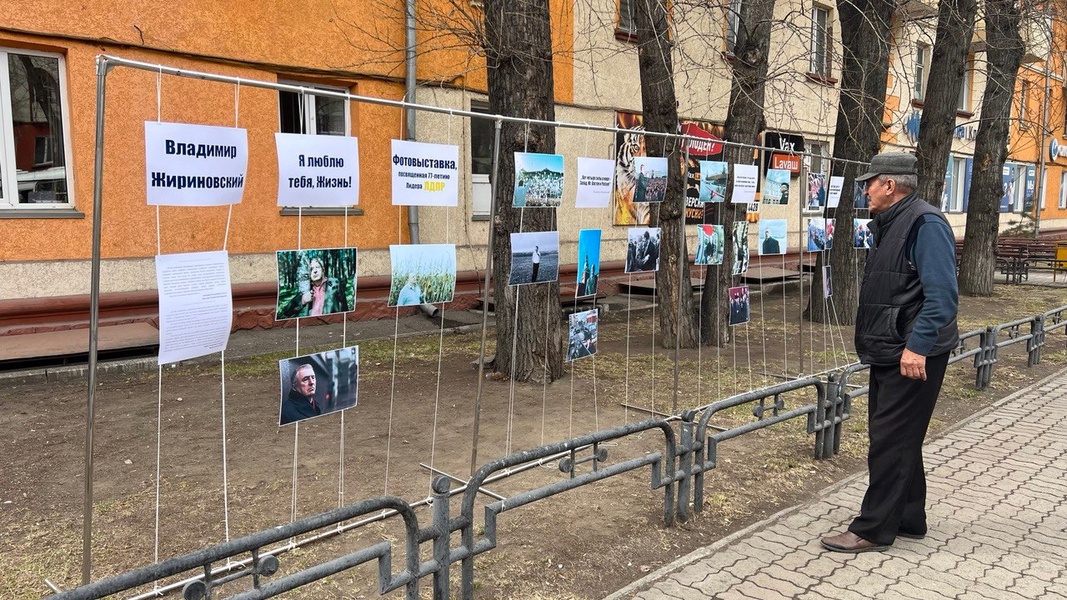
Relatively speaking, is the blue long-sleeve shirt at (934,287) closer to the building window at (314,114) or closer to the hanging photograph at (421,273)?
the hanging photograph at (421,273)

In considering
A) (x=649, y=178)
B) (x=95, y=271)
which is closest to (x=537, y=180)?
(x=649, y=178)

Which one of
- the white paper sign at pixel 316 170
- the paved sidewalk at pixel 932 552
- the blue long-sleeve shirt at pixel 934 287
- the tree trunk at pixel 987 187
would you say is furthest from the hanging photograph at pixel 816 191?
the tree trunk at pixel 987 187

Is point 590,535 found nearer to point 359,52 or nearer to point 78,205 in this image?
point 78,205

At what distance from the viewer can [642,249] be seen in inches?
217

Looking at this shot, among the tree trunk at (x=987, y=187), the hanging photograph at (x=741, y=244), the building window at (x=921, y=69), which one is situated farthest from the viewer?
the building window at (x=921, y=69)

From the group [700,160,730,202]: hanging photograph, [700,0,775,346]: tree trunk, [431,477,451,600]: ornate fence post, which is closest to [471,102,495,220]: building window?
[700,0,775,346]: tree trunk

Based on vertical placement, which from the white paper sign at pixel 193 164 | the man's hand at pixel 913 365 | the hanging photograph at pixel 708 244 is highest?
the white paper sign at pixel 193 164

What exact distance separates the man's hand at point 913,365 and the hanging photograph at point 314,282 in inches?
102

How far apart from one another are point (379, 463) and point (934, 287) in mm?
3488

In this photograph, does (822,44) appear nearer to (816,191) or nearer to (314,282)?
(816,191)

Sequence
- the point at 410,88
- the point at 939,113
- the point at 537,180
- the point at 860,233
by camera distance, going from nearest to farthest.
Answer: the point at 537,180
the point at 860,233
the point at 410,88
the point at 939,113

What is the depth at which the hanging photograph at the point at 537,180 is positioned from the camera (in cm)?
450

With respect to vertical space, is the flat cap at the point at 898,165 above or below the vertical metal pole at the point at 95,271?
above

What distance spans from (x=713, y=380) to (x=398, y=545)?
14.7 ft
